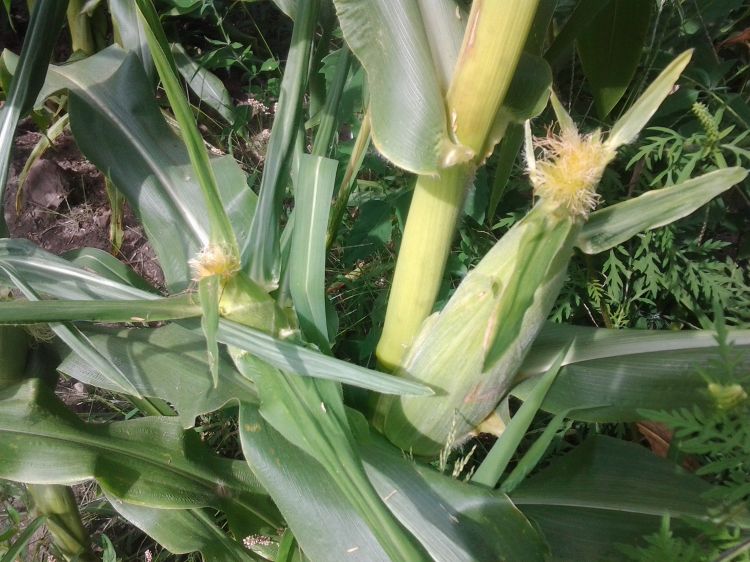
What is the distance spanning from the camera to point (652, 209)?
22.5 inches

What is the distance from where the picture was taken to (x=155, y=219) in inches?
34.2

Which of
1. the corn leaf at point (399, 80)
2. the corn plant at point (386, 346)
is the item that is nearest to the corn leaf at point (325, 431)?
the corn plant at point (386, 346)

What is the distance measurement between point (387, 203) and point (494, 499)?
468 millimetres

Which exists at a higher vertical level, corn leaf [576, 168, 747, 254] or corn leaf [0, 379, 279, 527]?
corn leaf [576, 168, 747, 254]

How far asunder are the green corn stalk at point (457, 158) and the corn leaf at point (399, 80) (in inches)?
0.7

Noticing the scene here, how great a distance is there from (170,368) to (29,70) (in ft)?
1.30

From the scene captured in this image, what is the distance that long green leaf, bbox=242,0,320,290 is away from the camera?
2.05ft

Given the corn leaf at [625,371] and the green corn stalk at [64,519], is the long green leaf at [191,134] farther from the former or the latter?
the green corn stalk at [64,519]

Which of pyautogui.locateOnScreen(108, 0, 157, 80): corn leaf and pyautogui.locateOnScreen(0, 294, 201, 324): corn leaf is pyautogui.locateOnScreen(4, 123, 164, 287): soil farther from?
pyautogui.locateOnScreen(0, 294, 201, 324): corn leaf

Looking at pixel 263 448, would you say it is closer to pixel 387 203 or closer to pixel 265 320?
pixel 265 320

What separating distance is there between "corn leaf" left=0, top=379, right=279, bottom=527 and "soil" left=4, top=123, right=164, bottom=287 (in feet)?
1.93

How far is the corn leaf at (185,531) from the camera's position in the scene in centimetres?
81

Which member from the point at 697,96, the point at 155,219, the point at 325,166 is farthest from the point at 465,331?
the point at 697,96

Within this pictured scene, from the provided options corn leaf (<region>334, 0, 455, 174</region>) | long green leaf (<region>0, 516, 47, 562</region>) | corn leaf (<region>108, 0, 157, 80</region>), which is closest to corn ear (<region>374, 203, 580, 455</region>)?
corn leaf (<region>334, 0, 455, 174</region>)
